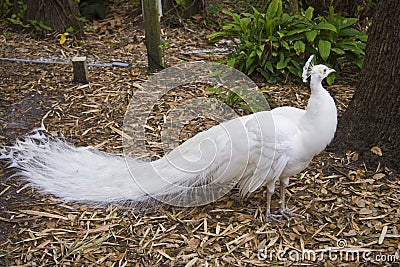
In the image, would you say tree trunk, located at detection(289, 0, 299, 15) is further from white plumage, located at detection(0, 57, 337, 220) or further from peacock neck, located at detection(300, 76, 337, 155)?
peacock neck, located at detection(300, 76, 337, 155)

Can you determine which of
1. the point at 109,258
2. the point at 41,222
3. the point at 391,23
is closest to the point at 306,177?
the point at 391,23

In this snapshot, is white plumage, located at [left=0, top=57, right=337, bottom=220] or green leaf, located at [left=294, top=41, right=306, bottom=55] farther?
green leaf, located at [left=294, top=41, right=306, bottom=55]

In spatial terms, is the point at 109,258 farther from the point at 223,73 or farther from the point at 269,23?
the point at 269,23

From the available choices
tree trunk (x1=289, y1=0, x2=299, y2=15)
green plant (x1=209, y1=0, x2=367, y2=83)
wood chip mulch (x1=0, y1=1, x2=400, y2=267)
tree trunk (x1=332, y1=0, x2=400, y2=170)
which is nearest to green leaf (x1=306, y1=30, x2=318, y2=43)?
green plant (x1=209, y1=0, x2=367, y2=83)

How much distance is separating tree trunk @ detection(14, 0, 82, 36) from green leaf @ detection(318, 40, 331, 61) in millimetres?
3491

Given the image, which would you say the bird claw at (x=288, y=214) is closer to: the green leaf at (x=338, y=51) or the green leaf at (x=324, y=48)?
the green leaf at (x=324, y=48)

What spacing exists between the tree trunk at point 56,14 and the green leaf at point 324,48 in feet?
11.5

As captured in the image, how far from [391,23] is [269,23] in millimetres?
1932

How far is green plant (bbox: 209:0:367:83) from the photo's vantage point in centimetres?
523

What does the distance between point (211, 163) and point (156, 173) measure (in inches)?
16.8

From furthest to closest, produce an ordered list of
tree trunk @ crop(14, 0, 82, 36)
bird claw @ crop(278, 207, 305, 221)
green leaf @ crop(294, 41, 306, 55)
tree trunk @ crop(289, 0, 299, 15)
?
tree trunk @ crop(14, 0, 82, 36), tree trunk @ crop(289, 0, 299, 15), green leaf @ crop(294, 41, 306, 55), bird claw @ crop(278, 207, 305, 221)

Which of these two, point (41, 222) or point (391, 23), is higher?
point (391, 23)

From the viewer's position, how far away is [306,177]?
3783mm

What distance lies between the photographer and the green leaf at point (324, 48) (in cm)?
500
